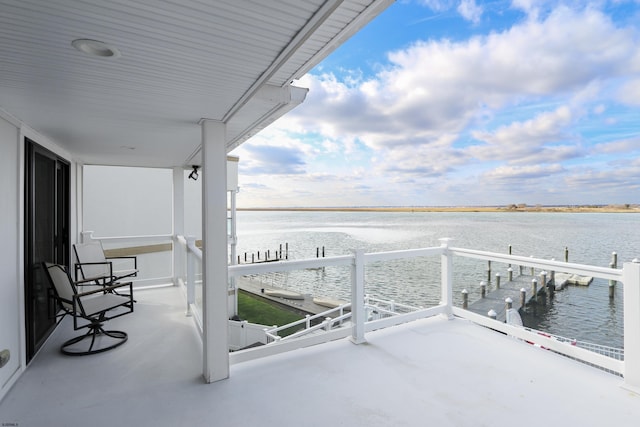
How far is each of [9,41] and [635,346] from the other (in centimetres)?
434

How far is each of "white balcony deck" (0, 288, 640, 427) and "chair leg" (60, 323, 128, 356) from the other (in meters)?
0.09

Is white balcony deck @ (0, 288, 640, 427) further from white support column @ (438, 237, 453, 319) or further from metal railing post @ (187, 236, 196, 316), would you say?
metal railing post @ (187, 236, 196, 316)

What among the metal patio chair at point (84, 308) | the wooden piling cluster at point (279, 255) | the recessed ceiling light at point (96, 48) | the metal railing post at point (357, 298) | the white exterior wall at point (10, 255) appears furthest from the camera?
the wooden piling cluster at point (279, 255)

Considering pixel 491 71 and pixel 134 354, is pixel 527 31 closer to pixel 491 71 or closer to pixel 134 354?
pixel 491 71

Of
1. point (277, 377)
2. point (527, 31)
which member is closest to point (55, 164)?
point (277, 377)

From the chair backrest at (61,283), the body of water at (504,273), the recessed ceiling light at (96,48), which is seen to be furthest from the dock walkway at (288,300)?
the recessed ceiling light at (96,48)

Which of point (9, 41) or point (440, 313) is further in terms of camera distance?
point (440, 313)

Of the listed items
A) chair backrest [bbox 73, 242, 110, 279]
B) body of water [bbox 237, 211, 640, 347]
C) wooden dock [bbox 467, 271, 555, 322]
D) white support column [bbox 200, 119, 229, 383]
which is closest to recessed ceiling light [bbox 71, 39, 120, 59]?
white support column [bbox 200, 119, 229, 383]

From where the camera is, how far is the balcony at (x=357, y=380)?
2.18m

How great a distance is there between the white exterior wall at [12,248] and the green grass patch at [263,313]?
912cm

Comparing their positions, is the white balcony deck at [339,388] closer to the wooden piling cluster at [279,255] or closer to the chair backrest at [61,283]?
the chair backrest at [61,283]

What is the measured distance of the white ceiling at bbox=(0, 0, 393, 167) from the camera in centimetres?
125

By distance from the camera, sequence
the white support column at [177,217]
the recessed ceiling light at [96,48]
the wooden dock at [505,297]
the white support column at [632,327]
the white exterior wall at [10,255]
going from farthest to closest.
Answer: the wooden dock at [505,297] < the white support column at [177,217] < the white exterior wall at [10,255] < the white support column at [632,327] < the recessed ceiling light at [96,48]

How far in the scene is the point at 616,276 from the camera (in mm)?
2633
